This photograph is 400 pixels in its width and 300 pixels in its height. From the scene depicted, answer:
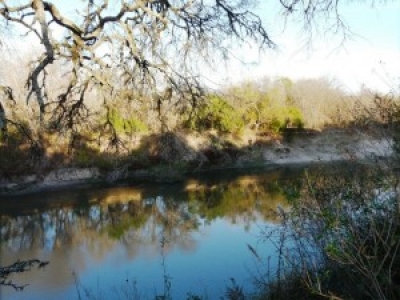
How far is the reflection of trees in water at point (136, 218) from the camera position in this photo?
9.49 m

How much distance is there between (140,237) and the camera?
31.2 ft

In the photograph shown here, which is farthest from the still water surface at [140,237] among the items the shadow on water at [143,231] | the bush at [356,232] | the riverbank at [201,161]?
the riverbank at [201,161]

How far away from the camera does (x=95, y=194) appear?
49.3 ft

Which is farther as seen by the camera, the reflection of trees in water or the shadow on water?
the reflection of trees in water

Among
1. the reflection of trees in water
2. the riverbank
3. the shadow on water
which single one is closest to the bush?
the shadow on water

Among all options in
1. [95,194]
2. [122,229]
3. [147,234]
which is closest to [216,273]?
[147,234]

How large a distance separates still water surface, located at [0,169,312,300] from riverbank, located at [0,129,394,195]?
1088 millimetres

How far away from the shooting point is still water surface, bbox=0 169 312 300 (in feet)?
22.5

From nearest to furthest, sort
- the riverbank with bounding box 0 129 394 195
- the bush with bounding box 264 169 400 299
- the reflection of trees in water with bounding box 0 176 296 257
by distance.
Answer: the bush with bounding box 264 169 400 299 → the reflection of trees in water with bounding box 0 176 296 257 → the riverbank with bounding box 0 129 394 195

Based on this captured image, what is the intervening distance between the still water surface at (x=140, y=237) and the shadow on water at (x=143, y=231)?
0.02m

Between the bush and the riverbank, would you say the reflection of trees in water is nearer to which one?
the riverbank

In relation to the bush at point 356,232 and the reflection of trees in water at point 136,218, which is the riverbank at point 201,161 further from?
the bush at point 356,232

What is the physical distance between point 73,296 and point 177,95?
12.6 feet

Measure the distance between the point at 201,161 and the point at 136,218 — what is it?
9.10 meters
